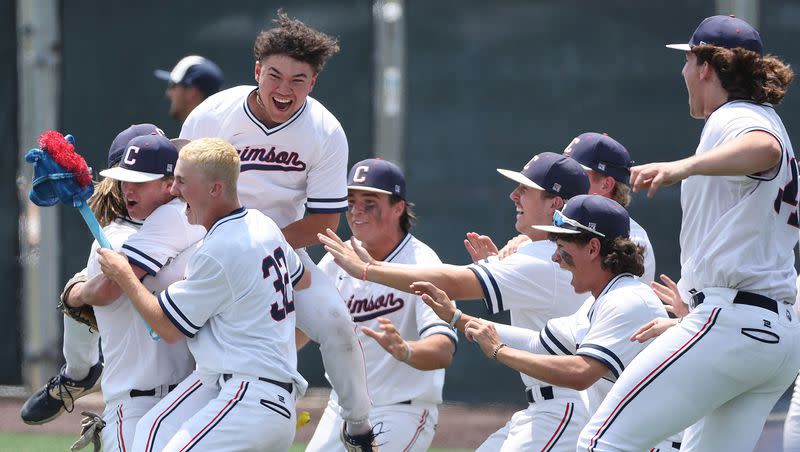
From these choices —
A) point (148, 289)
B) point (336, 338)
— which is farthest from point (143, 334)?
point (336, 338)

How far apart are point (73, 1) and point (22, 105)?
3.08 feet

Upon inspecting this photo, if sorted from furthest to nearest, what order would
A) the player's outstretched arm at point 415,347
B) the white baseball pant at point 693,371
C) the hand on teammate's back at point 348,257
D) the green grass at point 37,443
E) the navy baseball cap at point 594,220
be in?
the green grass at point 37,443, the hand on teammate's back at point 348,257, the player's outstretched arm at point 415,347, the navy baseball cap at point 594,220, the white baseball pant at point 693,371

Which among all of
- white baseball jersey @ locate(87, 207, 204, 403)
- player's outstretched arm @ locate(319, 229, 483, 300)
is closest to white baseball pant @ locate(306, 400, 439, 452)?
player's outstretched arm @ locate(319, 229, 483, 300)

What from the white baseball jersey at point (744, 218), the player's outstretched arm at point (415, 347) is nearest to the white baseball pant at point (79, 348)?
the player's outstretched arm at point (415, 347)

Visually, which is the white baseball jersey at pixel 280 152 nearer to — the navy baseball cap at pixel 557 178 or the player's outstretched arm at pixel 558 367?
the navy baseball cap at pixel 557 178

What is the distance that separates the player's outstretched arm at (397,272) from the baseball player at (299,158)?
10.1 inches

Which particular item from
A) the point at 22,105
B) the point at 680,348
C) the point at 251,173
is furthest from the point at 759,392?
the point at 22,105

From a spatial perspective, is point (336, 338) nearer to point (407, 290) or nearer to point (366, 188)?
point (407, 290)

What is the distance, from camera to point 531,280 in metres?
4.89

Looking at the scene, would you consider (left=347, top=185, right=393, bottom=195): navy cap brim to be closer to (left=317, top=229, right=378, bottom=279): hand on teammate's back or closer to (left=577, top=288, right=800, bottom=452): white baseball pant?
(left=317, top=229, right=378, bottom=279): hand on teammate's back

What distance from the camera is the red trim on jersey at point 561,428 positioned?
15.3 feet

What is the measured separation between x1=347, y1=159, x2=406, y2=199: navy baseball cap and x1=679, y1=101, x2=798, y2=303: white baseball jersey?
195cm

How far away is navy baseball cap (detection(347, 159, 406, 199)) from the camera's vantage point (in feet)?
19.0

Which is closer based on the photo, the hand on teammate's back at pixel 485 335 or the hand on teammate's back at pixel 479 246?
the hand on teammate's back at pixel 485 335
